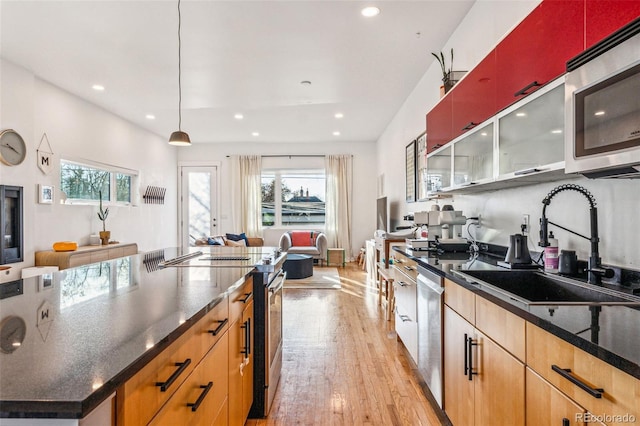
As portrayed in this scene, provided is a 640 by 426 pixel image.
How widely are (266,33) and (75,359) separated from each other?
330 cm

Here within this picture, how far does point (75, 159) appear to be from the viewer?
5020 millimetres

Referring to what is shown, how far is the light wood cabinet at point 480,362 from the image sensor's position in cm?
116

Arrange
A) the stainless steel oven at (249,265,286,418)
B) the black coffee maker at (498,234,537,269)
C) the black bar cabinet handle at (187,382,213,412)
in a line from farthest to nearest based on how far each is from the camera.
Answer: the stainless steel oven at (249,265,286,418), the black coffee maker at (498,234,537,269), the black bar cabinet handle at (187,382,213,412)

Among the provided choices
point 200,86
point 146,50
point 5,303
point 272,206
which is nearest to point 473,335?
point 5,303

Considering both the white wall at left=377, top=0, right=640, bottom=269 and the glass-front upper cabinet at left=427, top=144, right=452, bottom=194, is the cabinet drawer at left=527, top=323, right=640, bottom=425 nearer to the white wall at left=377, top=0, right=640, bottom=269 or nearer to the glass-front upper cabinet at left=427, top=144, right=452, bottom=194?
the white wall at left=377, top=0, right=640, bottom=269

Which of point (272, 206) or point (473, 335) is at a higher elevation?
point (272, 206)

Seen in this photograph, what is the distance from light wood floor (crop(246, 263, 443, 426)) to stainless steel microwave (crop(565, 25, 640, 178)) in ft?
5.26

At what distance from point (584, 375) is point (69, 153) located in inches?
236

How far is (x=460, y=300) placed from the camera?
166 cm

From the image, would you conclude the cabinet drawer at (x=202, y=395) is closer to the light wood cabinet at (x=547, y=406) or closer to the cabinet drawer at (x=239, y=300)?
the cabinet drawer at (x=239, y=300)

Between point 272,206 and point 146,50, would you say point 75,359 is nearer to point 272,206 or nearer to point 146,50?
point 146,50

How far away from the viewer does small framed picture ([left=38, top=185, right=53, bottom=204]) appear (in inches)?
169

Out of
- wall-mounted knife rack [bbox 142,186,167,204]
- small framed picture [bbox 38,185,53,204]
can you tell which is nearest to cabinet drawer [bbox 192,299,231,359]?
small framed picture [bbox 38,185,53,204]

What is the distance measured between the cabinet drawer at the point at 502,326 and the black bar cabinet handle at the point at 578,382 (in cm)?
18
